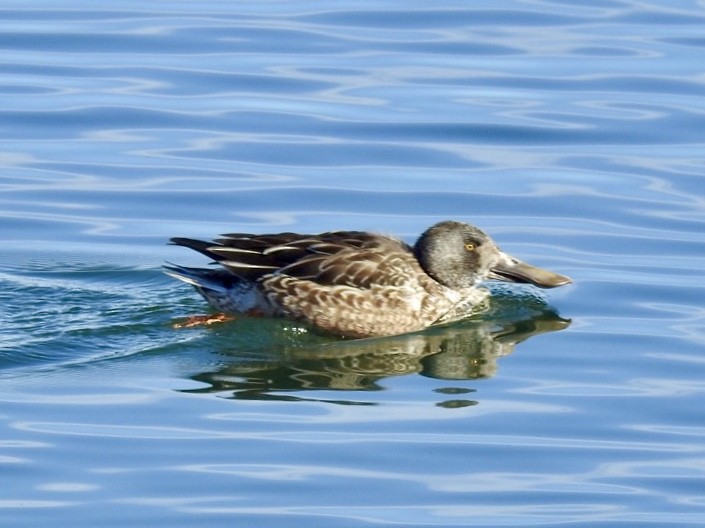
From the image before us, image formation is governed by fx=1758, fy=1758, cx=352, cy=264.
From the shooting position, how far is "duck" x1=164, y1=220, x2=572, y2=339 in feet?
42.1

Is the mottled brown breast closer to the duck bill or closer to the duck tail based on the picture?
the duck tail

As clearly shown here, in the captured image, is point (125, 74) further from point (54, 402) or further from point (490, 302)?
point (54, 402)

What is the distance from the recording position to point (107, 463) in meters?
9.63

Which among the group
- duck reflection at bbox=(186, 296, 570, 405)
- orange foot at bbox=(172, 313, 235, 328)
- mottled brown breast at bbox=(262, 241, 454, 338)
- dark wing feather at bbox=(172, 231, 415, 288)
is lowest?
duck reflection at bbox=(186, 296, 570, 405)

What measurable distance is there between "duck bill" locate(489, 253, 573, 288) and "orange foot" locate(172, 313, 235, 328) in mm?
2079

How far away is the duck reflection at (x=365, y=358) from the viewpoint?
443 inches

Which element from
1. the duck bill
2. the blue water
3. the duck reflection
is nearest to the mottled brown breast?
the duck reflection

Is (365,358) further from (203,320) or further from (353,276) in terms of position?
(203,320)

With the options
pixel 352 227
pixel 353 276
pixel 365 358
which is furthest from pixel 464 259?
pixel 352 227

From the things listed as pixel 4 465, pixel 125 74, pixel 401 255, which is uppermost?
pixel 125 74

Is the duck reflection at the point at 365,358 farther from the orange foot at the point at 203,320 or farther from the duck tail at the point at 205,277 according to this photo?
the duck tail at the point at 205,277

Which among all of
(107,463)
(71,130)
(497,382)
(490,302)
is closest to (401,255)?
(490,302)

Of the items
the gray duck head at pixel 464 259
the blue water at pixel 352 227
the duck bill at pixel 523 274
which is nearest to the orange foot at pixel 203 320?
the blue water at pixel 352 227

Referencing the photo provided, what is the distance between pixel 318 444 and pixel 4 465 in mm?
1761
